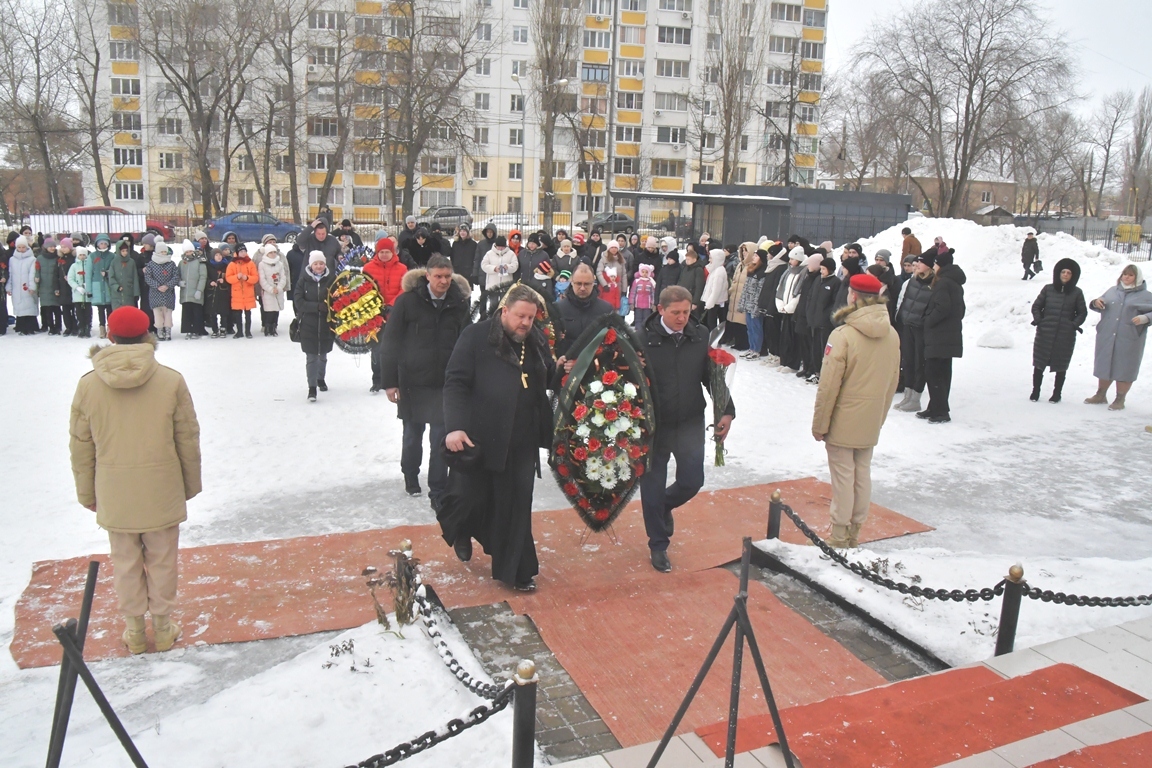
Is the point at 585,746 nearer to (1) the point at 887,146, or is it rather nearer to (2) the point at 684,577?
(2) the point at 684,577

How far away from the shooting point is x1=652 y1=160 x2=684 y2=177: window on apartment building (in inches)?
2628

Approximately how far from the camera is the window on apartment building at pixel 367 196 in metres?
62.1

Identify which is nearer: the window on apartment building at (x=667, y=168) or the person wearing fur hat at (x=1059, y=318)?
the person wearing fur hat at (x=1059, y=318)

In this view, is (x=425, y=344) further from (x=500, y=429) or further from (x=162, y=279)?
(x=162, y=279)

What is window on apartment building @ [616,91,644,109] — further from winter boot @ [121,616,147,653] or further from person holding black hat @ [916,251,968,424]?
winter boot @ [121,616,147,653]

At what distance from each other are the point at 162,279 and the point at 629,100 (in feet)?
179

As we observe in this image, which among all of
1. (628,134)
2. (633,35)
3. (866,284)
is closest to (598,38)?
(633,35)

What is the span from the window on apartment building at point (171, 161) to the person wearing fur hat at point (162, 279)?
4832 cm

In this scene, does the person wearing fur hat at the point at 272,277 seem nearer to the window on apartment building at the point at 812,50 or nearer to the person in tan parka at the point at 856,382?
the person in tan parka at the point at 856,382

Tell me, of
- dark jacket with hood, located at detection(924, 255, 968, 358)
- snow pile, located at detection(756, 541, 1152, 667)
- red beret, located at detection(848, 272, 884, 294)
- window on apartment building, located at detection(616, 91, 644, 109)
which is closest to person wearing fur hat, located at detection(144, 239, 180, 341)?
dark jacket with hood, located at detection(924, 255, 968, 358)

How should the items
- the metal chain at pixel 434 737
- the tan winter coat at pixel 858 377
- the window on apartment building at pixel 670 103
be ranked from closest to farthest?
the metal chain at pixel 434 737 → the tan winter coat at pixel 858 377 → the window on apartment building at pixel 670 103

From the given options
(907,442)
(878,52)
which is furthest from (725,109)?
(907,442)

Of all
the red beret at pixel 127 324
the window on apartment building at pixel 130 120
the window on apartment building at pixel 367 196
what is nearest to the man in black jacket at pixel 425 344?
the red beret at pixel 127 324

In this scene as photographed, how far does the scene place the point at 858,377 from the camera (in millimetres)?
6391
